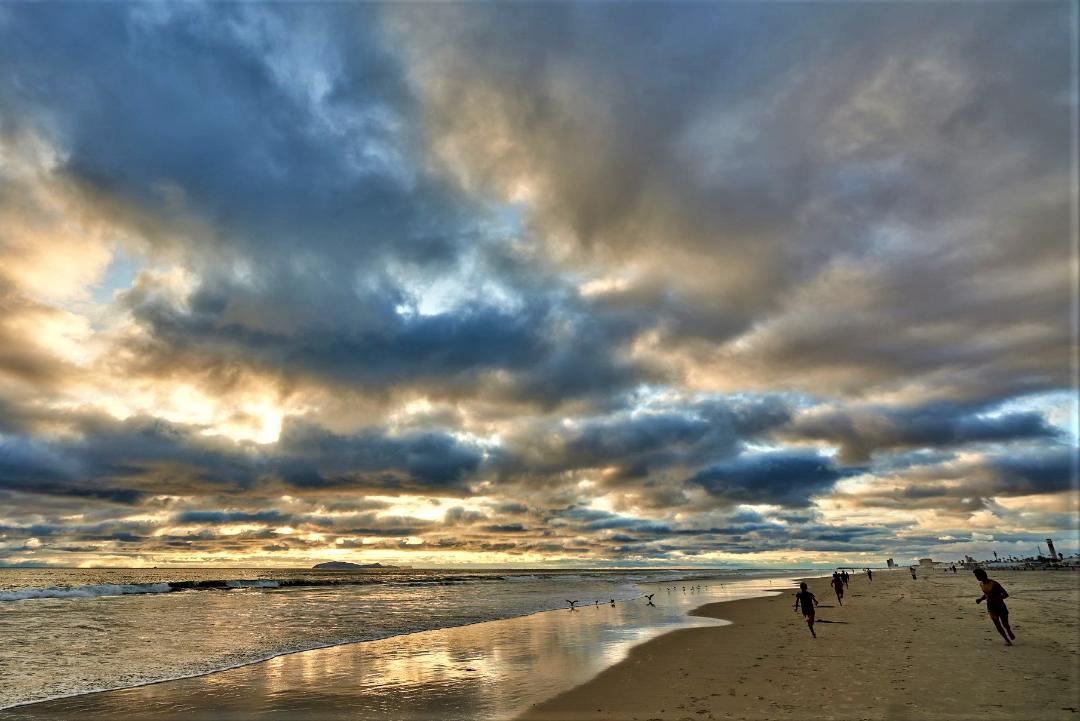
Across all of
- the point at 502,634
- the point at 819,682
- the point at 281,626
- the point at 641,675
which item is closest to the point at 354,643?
the point at 502,634

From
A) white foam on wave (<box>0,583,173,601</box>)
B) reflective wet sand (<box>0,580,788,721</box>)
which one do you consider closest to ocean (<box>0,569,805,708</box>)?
reflective wet sand (<box>0,580,788,721</box>)

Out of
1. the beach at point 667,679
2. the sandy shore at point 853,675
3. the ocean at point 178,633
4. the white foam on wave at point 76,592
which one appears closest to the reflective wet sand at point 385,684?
the beach at point 667,679

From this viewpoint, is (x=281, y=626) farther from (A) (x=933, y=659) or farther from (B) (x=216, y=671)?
A: (A) (x=933, y=659)

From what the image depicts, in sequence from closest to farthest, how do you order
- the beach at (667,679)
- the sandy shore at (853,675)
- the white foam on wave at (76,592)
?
1. the sandy shore at (853,675)
2. the beach at (667,679)
3. the white foam on wave at (76,592)

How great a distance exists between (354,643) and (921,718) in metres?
28.3

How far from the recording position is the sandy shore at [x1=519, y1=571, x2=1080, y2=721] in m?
14.0

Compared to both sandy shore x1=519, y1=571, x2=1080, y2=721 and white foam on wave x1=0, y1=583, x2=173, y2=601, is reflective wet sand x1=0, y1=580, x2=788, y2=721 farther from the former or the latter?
A: white foam on wave x1=0, y1=583, x2=173, y2=601

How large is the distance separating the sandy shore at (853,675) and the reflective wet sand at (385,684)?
162 centimetres

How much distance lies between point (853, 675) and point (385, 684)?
620 inches

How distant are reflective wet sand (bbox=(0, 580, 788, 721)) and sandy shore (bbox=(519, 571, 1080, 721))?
1624 millimetres

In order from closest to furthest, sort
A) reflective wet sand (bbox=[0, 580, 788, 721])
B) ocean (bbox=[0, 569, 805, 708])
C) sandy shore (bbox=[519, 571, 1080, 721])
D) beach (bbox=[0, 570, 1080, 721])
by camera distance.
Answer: sandy shore (bbox=[519, 571, 1080, 721]) < beach (bbox=[0, 570, 1080, 721]) < reflective wet sand (bbox=[0, 580, 788, 721]) < ocean (bbox=[0, 569, 805, 708])

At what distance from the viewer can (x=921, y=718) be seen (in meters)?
13.0

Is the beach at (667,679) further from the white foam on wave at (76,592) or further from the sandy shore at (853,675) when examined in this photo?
the white foam on wave at (76,592)

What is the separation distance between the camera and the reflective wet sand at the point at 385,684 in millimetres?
16969
